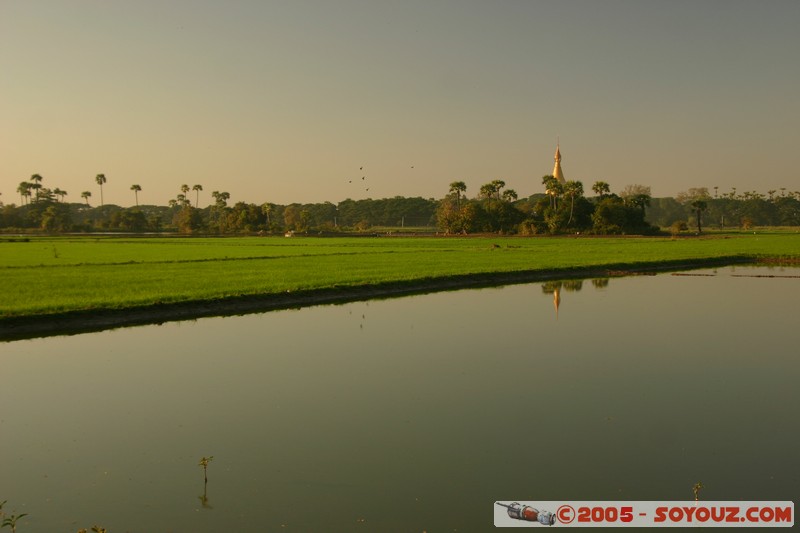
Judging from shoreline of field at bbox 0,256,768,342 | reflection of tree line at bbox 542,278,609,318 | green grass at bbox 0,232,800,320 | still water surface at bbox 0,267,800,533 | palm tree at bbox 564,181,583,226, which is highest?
palm tree at bbox 564,181,583,226

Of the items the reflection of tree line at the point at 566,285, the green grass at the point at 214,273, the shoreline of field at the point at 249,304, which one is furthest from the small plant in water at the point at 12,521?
the reflection of tree line at the point at 566,285

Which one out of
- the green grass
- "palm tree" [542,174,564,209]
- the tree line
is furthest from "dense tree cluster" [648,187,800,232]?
the green grass

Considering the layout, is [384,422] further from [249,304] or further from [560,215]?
[560,215]

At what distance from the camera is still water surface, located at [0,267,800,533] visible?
248 inches

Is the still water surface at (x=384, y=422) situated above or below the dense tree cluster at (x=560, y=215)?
below

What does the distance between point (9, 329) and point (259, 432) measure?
11383 mm

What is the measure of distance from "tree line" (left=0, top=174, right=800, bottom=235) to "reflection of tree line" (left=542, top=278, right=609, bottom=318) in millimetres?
48958

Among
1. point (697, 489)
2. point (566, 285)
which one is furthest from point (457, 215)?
point (697, 489)

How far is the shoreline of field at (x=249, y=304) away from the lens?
16750 mm

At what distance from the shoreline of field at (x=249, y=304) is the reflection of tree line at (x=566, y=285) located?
1.35 metres

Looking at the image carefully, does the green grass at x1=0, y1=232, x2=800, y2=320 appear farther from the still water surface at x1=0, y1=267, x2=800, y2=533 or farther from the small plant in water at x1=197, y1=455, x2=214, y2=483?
the small plant in water at x1=197, y1=455, x2=214, y2=483

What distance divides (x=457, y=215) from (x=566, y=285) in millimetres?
60866

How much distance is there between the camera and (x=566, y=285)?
28.3m

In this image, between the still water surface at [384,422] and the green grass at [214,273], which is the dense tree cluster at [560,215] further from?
the still water surface at [384,422]
